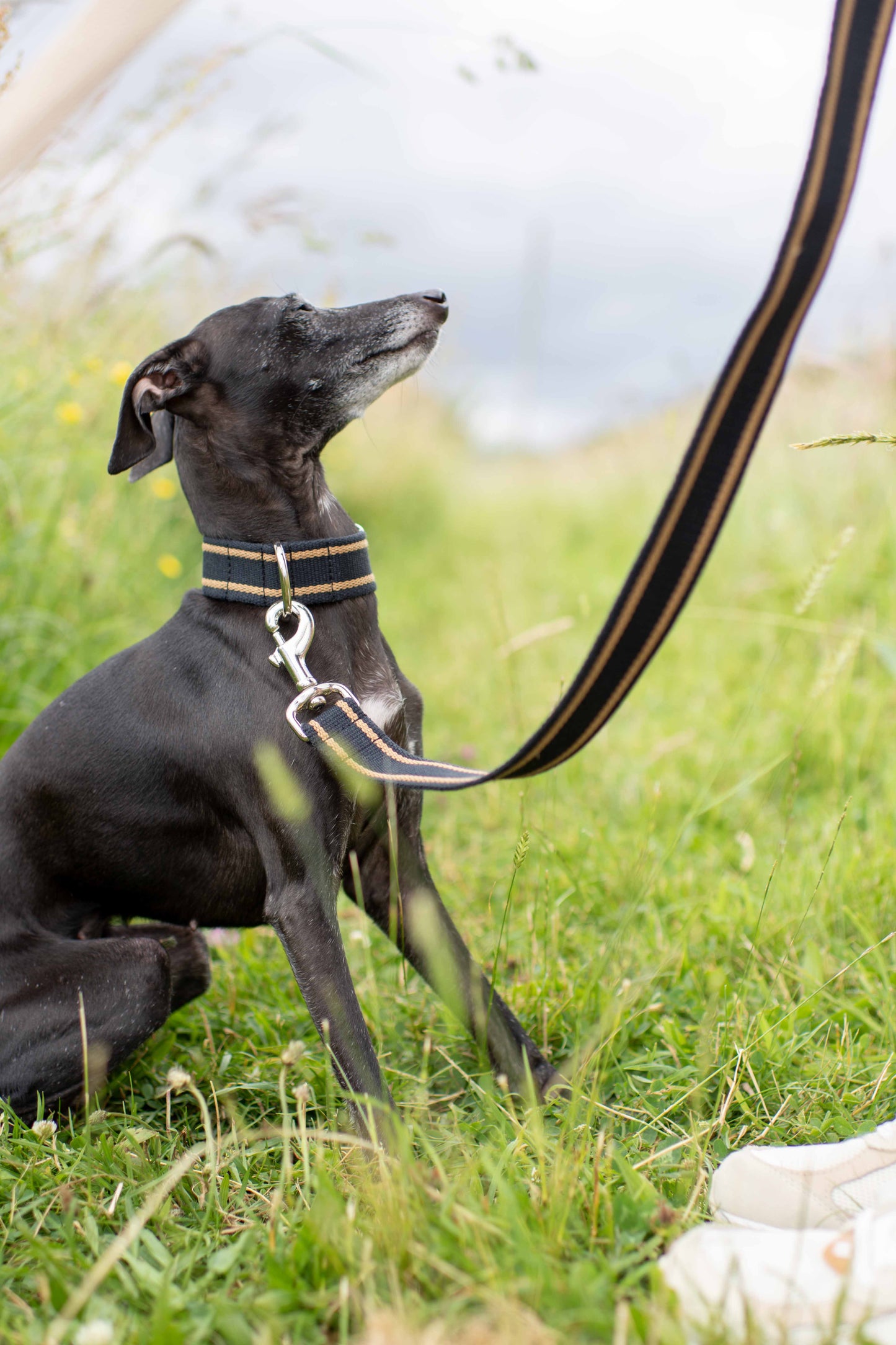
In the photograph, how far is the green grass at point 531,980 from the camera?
127cm

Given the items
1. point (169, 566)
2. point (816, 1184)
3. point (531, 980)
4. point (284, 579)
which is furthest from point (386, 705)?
point (169, 566)

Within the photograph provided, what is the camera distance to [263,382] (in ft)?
6.55

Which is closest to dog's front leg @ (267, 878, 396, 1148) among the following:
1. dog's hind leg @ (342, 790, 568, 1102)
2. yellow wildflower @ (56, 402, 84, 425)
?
dog's hind leg @ (342, 790, 568, 1102)

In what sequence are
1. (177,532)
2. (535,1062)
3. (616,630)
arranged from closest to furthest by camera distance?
(616,630) < (535,1062) < (177,532)

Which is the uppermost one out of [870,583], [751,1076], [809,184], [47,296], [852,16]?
[47,296]

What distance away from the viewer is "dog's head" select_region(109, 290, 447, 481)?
1.98 m

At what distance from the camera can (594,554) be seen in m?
7.18

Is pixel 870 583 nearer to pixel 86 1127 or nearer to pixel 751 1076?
pixel 751 1076

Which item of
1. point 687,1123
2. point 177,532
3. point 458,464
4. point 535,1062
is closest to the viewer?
point 687,1123

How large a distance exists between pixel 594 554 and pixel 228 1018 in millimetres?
5487

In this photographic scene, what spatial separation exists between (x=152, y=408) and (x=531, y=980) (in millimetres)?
1466

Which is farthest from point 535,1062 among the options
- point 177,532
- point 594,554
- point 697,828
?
point 594,554

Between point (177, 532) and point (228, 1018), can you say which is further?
point (177, 532)

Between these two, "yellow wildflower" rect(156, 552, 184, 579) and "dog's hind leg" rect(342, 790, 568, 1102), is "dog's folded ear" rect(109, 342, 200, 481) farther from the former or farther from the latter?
"yellow wildflower" rect(156, 552, 184, 579)
